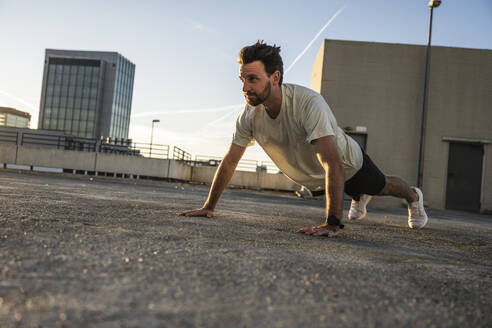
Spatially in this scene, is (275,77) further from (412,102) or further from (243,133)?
(412,102)

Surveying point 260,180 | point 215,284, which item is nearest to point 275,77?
point 215,284

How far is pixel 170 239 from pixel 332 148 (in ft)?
3.93

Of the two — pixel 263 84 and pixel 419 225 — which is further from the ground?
pixel 263 84

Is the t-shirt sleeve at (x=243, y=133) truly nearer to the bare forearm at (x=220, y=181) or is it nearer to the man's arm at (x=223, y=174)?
the man's arm at (x=223, y=174)

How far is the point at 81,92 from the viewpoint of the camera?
2090 inches

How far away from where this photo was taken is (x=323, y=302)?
2.41 ft

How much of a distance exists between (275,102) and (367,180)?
3.57 feet

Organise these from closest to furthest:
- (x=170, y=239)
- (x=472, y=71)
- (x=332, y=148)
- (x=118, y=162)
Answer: (x=170, y=239) < (x=332, y=148) < (x=472, y=71) < (x=118, y=162)

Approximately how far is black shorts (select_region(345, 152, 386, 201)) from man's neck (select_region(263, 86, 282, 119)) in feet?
3.02

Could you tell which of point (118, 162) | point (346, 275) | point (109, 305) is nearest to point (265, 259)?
point (346, 275)

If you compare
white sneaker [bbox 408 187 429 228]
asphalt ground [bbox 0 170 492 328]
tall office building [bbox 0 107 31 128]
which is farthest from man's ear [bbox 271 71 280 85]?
tall office building [bbox 0 107 31 128]

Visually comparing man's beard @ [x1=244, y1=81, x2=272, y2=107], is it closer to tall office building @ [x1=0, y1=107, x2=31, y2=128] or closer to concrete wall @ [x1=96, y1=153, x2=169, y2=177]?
concrete wall @ [x1=96, y1=153, x2=169, y2=177]

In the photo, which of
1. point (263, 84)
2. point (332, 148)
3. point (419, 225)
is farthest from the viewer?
point (419, 225)

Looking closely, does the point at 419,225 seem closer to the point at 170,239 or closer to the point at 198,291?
the point at 170,239
